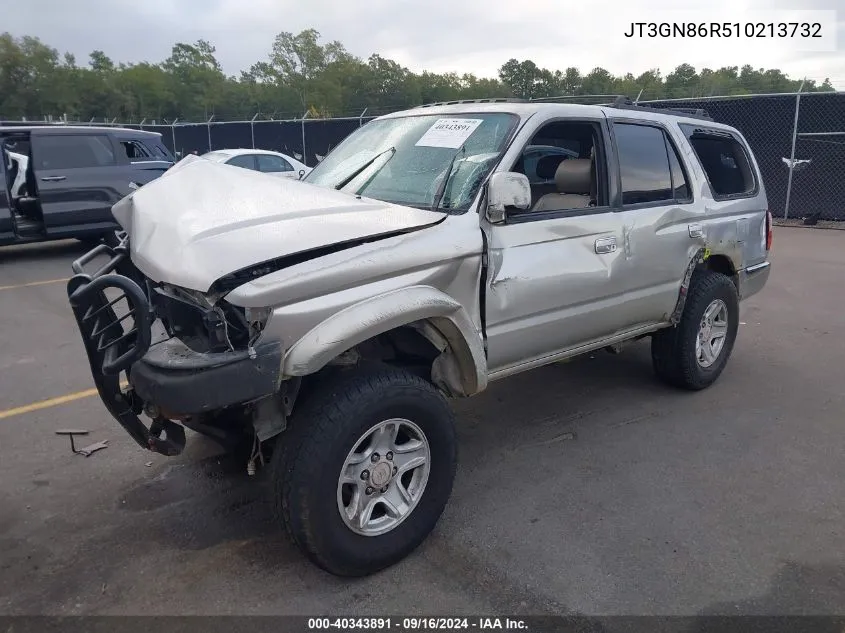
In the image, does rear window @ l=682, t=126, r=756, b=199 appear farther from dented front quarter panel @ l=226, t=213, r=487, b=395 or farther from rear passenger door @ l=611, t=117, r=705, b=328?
dented front quarter panel @ l=226, t=213, r=487, b=395

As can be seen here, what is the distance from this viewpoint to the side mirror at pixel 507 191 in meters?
3.05

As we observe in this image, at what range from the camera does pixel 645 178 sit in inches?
166

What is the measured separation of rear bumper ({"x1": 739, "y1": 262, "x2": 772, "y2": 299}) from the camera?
5109 mm

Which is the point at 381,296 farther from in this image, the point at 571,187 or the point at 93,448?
the point at 93,448

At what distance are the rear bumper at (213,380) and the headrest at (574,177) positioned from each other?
2.32 metres

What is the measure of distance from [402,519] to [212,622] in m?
0.85

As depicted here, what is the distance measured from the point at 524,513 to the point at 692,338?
2.07 metres

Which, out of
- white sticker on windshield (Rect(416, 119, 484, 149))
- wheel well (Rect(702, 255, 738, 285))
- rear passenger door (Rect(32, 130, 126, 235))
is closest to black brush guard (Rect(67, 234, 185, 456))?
white sticker on windshield (Rect(416, 119, 484, 149))

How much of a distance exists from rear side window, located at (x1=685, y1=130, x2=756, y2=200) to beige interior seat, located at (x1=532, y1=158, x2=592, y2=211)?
121cm

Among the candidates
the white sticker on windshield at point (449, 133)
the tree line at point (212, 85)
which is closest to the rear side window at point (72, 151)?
the white sticker on windshield at point (449, 133)

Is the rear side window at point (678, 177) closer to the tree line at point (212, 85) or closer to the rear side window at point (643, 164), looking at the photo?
the rear side window at point (643, 164)

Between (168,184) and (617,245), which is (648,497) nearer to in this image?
(617,245)

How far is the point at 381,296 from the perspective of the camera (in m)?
2.75

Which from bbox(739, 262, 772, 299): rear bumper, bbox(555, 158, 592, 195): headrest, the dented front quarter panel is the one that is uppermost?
bbox(555, 158, 592, 195): headrest
